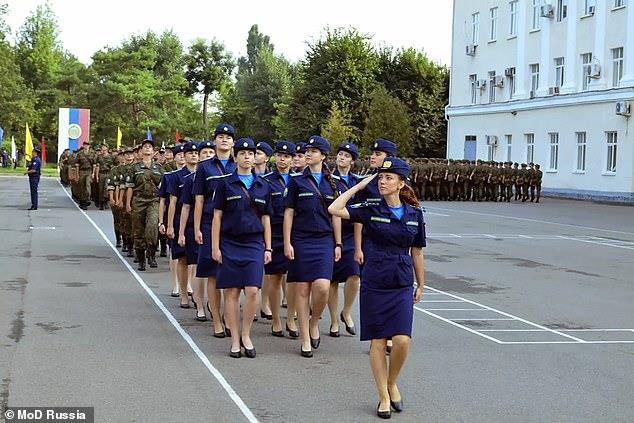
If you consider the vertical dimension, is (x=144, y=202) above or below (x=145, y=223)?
above

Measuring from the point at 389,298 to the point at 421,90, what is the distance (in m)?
62.3

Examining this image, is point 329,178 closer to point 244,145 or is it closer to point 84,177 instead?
point 244,145

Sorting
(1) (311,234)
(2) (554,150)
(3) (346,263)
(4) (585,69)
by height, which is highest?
(4) (585,69)

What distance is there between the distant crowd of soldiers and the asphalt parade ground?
80.4 feet

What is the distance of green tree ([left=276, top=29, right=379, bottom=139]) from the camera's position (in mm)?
67625

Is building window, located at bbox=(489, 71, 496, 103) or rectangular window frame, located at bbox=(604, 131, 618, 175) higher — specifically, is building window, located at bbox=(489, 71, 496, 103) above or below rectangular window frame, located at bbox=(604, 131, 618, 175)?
above

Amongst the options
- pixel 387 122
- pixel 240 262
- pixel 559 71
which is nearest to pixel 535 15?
pixel 559 71

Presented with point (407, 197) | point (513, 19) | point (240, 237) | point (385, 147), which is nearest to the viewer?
point (407, 197)

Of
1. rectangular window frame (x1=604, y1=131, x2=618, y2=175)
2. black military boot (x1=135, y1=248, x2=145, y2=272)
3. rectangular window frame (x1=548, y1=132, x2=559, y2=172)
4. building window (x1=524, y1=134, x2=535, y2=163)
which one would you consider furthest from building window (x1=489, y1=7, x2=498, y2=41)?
black military boot (x1=135, y1=248, x2=145, y2=272)

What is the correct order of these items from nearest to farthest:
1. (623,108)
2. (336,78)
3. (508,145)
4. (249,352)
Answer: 1. (249,352)
2. (623,108)
3. (508,145)
4. (336,78)

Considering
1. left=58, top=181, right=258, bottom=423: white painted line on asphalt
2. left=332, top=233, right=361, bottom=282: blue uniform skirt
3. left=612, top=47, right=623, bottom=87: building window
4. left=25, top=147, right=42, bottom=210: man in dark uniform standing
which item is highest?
left=612, top=47, right=623, bottom=87: building window

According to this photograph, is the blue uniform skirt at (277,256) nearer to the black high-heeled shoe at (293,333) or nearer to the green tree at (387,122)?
the black high-heeled shoe at (293,333)

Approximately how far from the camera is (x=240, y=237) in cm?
936

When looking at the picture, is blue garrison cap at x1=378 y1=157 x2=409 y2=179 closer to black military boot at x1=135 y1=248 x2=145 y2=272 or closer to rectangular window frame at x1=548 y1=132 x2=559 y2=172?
black military boot at x1=135 y1=248 x2=145 y2=272
